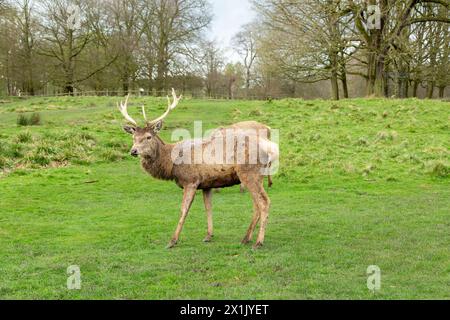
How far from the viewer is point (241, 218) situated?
12.3 metres

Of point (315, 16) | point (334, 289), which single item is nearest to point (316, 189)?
point (334, 289)

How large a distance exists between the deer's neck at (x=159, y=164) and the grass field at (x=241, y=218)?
130 centimetres

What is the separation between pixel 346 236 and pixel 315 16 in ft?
83.7

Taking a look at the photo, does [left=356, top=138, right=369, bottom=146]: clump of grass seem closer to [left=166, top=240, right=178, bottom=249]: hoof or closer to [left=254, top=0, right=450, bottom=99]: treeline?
[left=254, top=0, right=450, bottom=99]: treeline

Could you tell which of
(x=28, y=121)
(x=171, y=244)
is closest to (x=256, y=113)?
(x=28, y=121)

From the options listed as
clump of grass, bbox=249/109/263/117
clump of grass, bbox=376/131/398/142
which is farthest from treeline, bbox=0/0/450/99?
clump of grass, bbox=376/131/398/142

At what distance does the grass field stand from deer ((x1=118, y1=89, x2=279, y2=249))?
630mm

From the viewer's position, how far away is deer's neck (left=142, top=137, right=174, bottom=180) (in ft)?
32.6

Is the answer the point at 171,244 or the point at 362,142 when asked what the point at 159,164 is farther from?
the point at 362,142

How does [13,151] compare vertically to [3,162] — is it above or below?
above

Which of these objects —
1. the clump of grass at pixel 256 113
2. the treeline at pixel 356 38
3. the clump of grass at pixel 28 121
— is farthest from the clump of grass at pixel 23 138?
the treeline at pixel 356 38

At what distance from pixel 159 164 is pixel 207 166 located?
94 centimetres

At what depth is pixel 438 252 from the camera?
29.3 feet

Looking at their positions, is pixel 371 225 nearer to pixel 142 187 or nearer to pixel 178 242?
pixel 178 242
